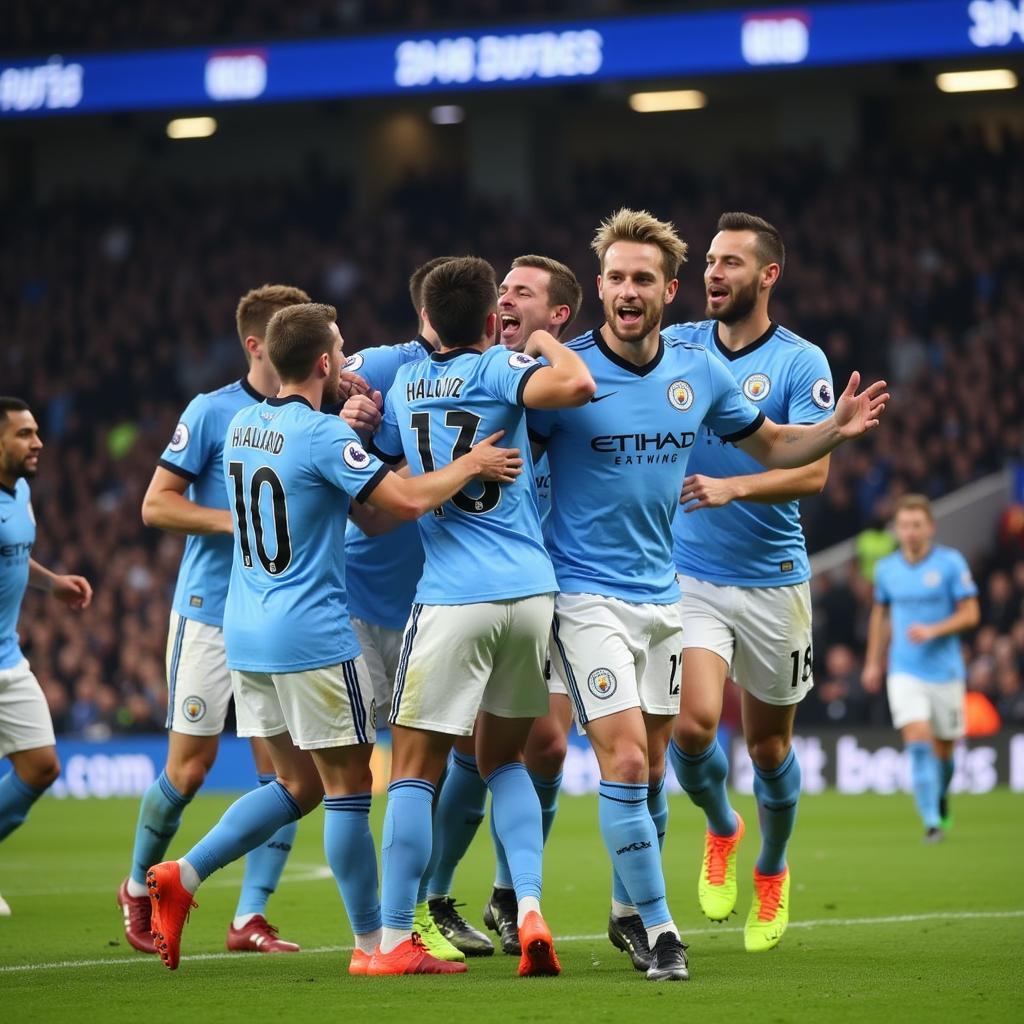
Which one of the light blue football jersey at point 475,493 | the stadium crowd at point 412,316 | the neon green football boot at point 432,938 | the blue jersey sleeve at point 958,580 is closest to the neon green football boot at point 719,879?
the neon green football boot at point 432,938

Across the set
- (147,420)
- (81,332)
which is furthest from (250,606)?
(81,332)

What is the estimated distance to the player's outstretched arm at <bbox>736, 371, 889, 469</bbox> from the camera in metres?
7.00

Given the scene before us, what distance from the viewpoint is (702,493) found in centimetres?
Answer: 678

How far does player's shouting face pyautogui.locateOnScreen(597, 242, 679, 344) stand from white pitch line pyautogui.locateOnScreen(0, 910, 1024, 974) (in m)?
2.77

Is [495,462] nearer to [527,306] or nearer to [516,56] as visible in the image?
[527,306]

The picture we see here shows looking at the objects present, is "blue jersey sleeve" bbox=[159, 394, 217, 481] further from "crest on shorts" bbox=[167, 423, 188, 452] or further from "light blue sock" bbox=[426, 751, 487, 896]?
"light blue sock" bbox=[426, 751, 487, 896]

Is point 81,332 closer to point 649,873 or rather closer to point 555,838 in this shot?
point 555,838

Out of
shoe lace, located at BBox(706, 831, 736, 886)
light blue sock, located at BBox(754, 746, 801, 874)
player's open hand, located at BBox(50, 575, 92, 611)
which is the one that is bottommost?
shoe lace, located at BBox(706, 831, 736, 886)

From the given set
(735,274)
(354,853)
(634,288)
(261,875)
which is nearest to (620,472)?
(634,288)

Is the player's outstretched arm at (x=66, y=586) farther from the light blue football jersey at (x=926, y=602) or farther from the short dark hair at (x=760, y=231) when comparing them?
the light blue football jersey at (x=926, y=602)

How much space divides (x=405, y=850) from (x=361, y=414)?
163cm

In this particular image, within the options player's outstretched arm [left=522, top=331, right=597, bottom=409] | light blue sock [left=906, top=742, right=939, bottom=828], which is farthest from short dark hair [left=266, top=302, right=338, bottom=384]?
light blue sock [left=906, top=742, right=939, bottom=828]

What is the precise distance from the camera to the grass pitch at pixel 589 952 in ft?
18.8

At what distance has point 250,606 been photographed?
6.61m
